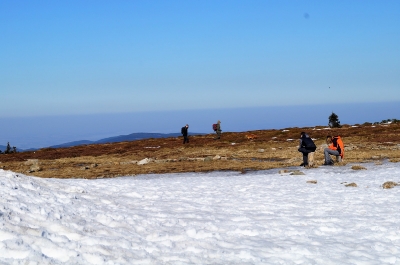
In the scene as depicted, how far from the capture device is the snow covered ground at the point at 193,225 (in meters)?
8.83

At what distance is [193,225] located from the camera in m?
11.8

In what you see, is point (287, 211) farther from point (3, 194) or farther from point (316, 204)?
point (3, 194)

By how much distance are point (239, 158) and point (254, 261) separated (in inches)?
1147

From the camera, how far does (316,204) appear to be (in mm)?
15820

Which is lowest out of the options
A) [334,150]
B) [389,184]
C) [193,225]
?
[389,184]

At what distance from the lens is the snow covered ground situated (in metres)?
8.83

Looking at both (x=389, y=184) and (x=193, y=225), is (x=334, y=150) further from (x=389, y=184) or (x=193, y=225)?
(x=193, y=225)

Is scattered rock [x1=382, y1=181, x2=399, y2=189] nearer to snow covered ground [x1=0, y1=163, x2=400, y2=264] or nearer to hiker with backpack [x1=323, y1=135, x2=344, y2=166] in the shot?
snow covered ground [x1=0, y1=163, x2=400, y2=264]

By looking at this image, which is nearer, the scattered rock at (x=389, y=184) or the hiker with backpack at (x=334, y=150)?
the scattered rock at (x=389, y=184)

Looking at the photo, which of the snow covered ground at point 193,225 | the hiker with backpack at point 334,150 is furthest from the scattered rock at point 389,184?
the hiker with backpack at point 334,150

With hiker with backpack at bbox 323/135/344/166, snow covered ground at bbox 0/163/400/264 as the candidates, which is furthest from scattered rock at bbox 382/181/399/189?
hiker with backpack at bbox 323/135/344/166

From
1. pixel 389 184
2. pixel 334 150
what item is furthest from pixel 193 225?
pixel 334 150

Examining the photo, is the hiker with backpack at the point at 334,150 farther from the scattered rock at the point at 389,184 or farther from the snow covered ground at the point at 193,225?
the snow covered ground at the point at 193,225

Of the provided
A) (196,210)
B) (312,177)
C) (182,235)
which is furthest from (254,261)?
(312,177)
